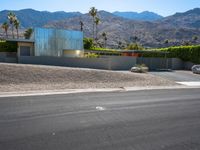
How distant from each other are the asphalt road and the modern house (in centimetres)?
3304

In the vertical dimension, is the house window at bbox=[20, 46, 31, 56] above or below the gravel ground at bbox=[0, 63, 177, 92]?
above

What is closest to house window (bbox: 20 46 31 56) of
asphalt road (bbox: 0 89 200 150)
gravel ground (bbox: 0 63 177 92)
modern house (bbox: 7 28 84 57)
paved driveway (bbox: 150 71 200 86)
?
modern house (bbox: 7 28 84 57)

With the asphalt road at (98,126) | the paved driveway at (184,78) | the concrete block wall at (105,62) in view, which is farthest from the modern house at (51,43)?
the asphalt road at (98,126)

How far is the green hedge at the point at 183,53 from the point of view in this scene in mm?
43763

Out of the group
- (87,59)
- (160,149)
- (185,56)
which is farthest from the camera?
(185,56)

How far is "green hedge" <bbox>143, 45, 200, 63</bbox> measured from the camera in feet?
144

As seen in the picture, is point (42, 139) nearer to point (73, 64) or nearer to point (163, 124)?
point (163, 124)

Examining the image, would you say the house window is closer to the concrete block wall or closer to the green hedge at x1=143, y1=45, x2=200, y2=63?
the concrete block wall

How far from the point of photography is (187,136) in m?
8.27

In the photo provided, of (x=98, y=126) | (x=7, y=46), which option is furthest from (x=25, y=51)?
(x=98, y=126)

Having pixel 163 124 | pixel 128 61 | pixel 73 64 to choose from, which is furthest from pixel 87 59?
pixel 163 124

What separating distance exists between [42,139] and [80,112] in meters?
3.82

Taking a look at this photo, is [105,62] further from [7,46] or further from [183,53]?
[7,46]

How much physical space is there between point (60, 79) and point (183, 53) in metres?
27.9
